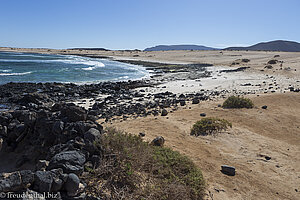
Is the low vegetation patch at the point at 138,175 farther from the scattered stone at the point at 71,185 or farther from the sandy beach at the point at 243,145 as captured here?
the sandy beach at the point at 243,145

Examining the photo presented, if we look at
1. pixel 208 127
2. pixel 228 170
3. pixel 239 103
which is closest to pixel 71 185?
pixel 228 170

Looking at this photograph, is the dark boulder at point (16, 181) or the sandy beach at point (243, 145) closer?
the dark boulder at point (16, 181)

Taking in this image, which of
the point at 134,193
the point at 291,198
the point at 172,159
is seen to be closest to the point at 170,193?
the point at 134,193

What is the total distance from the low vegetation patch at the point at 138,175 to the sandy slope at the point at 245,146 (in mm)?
654

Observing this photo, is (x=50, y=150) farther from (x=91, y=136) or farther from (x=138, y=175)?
(x=138, y=175)

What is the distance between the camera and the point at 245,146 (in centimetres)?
693

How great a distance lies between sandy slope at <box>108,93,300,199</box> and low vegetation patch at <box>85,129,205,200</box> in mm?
654

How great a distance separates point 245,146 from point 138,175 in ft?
14.5

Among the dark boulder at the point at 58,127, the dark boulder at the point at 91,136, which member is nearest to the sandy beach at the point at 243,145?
the dark boulder at the point at 91,136

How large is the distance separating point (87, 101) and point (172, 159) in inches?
406

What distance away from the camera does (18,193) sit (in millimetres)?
2766

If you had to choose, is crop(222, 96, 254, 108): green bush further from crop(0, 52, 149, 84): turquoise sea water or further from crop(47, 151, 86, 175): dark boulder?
crop(0, 52, 149, 84): turquoise sea water

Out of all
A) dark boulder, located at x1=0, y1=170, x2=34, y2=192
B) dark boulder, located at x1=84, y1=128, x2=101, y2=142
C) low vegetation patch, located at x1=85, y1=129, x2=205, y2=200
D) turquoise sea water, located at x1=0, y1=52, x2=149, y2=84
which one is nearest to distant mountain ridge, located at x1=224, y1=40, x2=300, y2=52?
turquoise sea water, located at x1=0, y1=52, x2=149, y2=84

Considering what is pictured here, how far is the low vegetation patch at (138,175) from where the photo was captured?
366 centimetres
